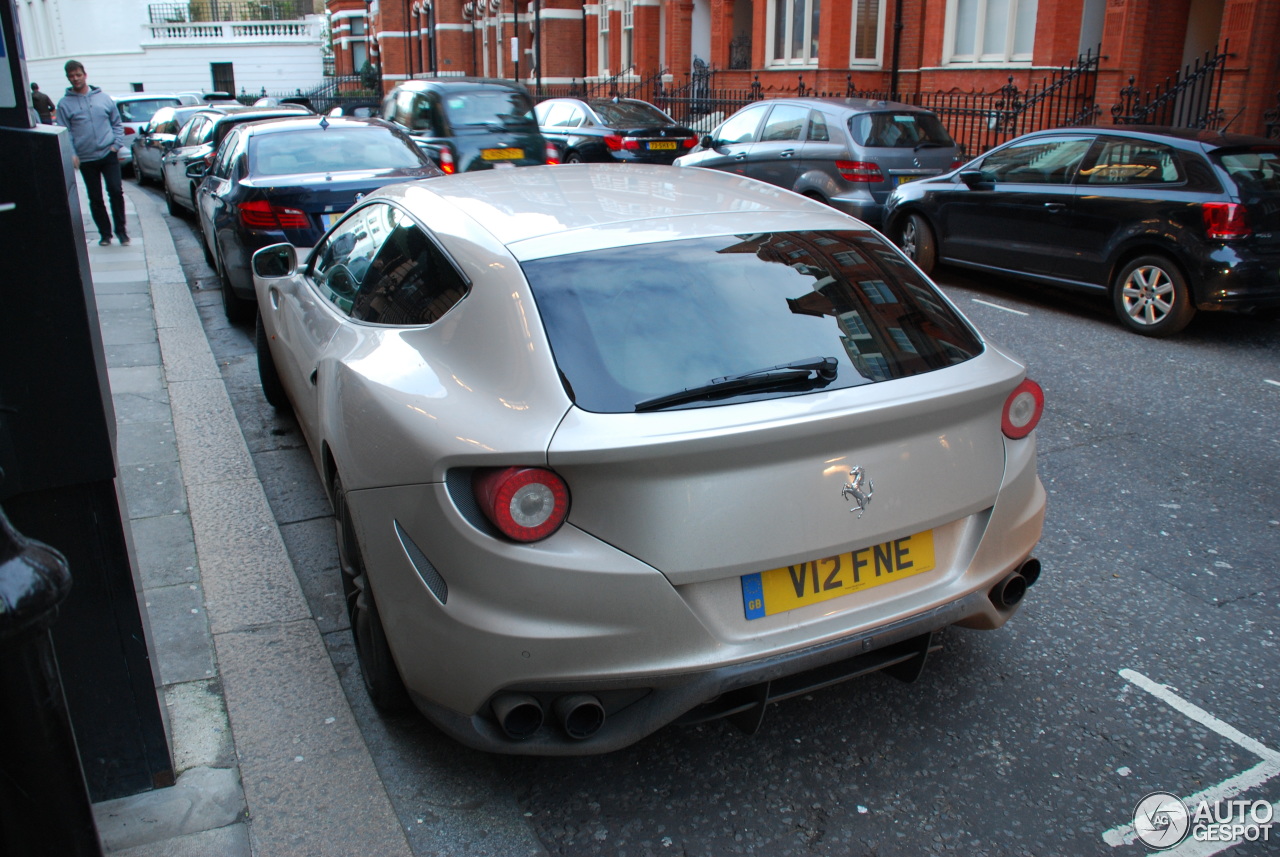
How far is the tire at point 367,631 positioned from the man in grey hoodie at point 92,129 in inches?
392

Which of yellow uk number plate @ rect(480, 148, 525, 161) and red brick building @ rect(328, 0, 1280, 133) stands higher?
red brick building @ rect(328, 0, 1280, 133)

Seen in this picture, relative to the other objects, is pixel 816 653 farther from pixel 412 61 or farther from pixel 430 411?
pixel 412 61

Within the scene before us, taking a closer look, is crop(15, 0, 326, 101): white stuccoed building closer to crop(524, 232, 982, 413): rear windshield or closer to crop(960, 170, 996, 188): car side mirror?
crop(960, 170, 996, 188): car side mirror

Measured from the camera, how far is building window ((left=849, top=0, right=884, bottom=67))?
896 inches

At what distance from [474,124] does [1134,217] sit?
8459 millimetres

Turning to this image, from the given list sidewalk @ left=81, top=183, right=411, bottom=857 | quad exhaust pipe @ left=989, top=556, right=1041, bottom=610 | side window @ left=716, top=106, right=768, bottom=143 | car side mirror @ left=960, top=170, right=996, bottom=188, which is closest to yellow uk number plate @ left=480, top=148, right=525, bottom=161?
side window @ left=716, top=106, right=768, bottom=143

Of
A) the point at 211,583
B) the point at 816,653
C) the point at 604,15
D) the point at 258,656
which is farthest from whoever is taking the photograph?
the point at 604,15

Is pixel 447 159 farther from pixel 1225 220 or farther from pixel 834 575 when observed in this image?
pixel 834 575

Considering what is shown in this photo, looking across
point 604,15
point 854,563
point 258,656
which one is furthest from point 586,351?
point 604,15

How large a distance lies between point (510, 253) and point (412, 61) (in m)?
57.2

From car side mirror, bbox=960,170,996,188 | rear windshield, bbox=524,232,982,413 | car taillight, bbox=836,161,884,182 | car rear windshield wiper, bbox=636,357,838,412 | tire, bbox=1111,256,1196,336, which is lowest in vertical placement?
tire, bbox=1111,256,1196,336

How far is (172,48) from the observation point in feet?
222

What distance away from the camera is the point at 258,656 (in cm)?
359

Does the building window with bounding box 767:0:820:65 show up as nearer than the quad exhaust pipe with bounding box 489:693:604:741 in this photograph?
No
